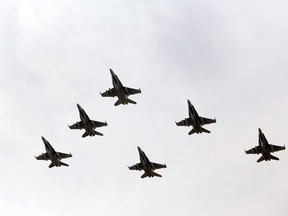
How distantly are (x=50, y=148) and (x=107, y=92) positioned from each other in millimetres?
20190

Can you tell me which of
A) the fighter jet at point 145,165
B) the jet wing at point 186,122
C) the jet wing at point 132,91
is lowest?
the fighter jet at point 145,165

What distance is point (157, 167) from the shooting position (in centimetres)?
17800

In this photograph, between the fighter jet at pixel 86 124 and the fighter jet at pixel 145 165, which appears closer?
the fighter jet at pixel 145 165

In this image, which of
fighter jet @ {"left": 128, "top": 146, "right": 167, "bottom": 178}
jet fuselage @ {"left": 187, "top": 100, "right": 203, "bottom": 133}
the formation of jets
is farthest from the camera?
fighter jet @ {"left": 128, "top": 146, "right": 167, "bottom": 178}

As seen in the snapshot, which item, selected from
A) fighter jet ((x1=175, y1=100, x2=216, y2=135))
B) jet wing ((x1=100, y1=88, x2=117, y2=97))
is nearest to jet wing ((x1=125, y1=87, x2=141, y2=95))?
jet wing ((x1=100, y1=88, x2=117, y2=97))

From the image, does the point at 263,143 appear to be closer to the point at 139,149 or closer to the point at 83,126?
Result: the point at 139,149

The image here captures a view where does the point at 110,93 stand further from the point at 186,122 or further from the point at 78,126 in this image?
the point at 186,122

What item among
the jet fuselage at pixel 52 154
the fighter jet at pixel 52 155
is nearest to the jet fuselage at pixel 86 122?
the fighter jet at pixel 52 155

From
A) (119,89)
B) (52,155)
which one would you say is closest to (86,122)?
(119,89)

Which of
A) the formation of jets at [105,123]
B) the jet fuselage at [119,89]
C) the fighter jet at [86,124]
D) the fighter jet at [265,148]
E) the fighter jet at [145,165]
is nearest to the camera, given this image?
the fighter jet at [265,148]

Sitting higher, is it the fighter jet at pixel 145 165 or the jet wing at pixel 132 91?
the jet wing at pixel 132 91

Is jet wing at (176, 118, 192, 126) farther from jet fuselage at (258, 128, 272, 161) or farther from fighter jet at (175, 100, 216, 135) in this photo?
jet fuselage at (258, 128, 272, 161)

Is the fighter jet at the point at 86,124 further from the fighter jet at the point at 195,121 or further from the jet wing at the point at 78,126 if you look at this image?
the fighter jet at the point at 195,121

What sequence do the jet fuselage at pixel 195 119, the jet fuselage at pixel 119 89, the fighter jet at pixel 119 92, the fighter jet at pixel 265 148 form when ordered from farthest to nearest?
the fighter jet at pixel 119 92, the jet fuselage at pixel 119 89, the jet fuselage at pixel 195 119, the fighter jet at pixel 265 148
